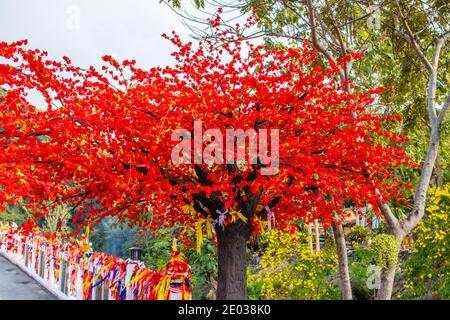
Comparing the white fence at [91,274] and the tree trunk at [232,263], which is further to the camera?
the tree trunk at [232,263]

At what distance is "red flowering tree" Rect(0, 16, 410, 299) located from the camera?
26.8ft

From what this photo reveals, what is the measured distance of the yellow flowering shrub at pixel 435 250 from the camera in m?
9.88

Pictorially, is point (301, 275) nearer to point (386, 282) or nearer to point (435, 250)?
point (386, 282)

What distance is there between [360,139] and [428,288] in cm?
376

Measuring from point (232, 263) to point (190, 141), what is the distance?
99.0 inches

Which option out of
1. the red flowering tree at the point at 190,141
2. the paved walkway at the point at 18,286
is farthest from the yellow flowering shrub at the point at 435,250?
the paved walkway at the point at 18,286

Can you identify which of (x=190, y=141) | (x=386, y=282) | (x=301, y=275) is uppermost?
(x=190, y=141)

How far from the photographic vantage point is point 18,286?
1259 centimetres

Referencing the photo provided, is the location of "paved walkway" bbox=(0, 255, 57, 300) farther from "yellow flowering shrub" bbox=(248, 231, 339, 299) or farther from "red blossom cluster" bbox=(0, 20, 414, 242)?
"yellow flowering shrub" bbox=(248, 231, 339, 299)

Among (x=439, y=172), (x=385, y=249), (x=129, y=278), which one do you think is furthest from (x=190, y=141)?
(x=439, y=172)

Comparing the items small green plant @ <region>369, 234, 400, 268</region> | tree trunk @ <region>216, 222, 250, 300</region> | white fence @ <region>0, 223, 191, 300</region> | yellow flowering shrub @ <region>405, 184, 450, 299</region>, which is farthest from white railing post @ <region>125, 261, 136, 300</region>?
yellow flowering shrub @ <region>405, 184, 450, 299</region>

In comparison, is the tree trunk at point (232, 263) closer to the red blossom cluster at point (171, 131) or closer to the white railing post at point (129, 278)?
the red blossom cluster at point (171, 131)

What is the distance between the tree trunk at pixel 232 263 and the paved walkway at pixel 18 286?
4332 millimetres
